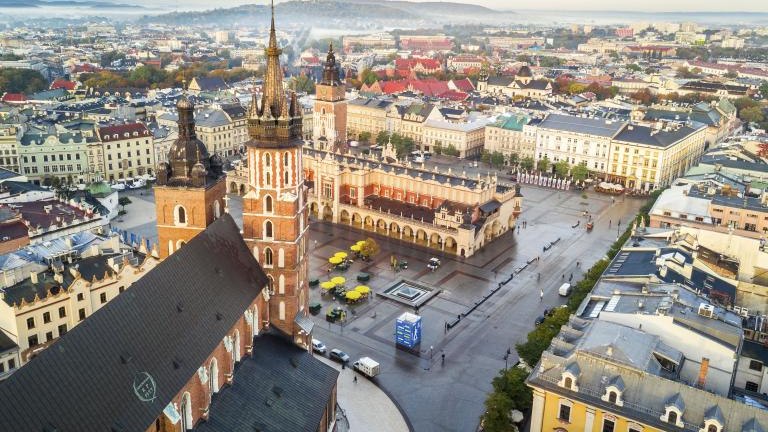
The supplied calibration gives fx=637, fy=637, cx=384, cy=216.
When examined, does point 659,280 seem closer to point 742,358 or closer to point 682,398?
point 742,358

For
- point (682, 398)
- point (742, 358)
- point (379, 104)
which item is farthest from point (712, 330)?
point (379, 104)

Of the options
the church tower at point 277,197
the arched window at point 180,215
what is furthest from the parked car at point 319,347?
the arched window at point 180,215

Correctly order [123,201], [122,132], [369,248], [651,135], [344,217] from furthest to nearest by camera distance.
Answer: [651,135], [122,132], [123,201], [344,217], [369,248]

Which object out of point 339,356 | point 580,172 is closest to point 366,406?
point 339,356

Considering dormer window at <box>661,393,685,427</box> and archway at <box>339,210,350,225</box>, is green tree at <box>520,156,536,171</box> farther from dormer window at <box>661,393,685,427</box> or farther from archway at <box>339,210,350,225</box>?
dormer window at <box>661,393,685,427</box>

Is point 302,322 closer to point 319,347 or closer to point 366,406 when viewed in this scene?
point 366,406

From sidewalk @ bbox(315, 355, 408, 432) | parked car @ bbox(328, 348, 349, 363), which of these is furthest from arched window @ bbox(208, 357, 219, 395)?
parked car @ bbox(328, 348, 349, 363)
